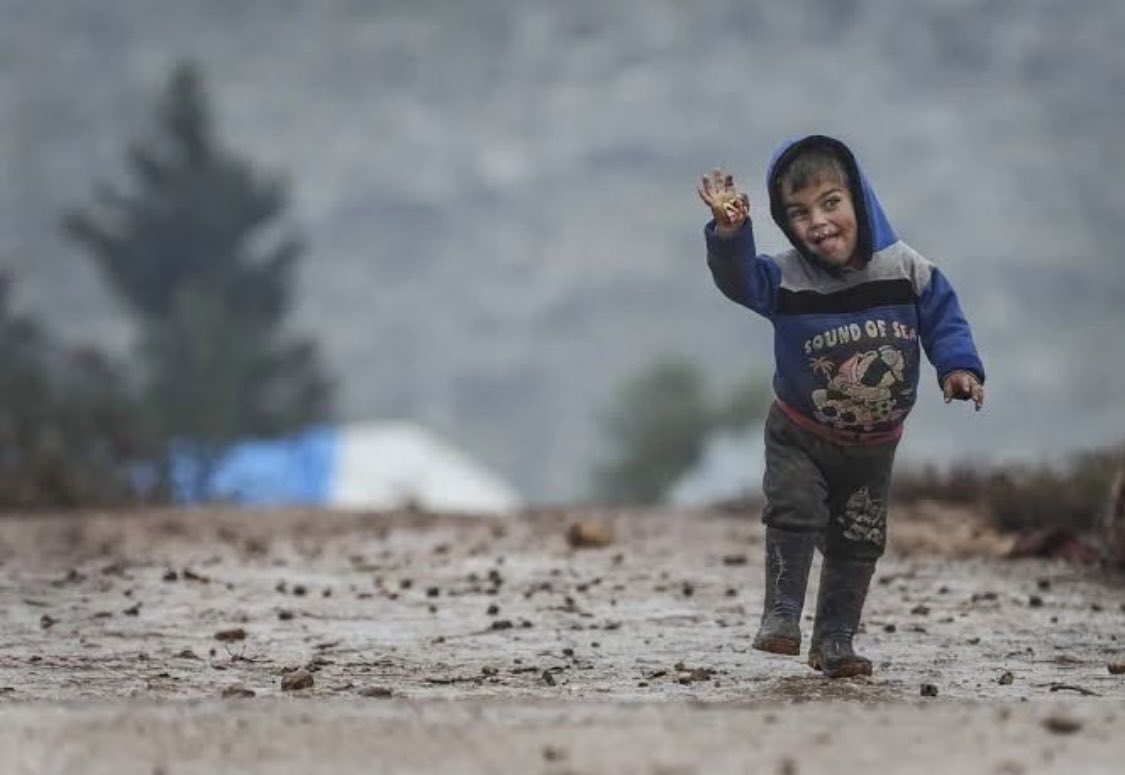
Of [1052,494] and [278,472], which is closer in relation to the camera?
[1052,494]

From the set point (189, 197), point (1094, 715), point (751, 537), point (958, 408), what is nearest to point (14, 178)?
point (958, 408)

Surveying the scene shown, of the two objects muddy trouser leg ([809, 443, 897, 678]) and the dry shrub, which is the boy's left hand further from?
the dry shrub

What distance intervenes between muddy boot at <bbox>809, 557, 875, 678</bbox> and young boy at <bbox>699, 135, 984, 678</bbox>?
0.15ft

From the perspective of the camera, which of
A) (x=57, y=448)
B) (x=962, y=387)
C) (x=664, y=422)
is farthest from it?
(x=664, y=422)

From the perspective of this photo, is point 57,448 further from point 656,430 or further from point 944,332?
point 656,430

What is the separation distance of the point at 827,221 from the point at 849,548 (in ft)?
3.23

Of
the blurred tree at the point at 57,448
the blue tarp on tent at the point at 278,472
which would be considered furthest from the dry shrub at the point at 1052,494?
the blue tarp on tent at the point at 278,472

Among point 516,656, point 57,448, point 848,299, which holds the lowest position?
point 516,656

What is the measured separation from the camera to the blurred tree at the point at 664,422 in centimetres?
5628

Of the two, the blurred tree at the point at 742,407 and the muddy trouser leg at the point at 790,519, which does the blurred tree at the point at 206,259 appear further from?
the muddy trouser leg at the point at 790,519

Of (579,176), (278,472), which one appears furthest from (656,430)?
(579,176)

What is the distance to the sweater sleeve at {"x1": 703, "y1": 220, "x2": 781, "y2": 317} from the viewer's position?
5383 millimetres

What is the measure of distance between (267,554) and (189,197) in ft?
135

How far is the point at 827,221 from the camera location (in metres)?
5.40
